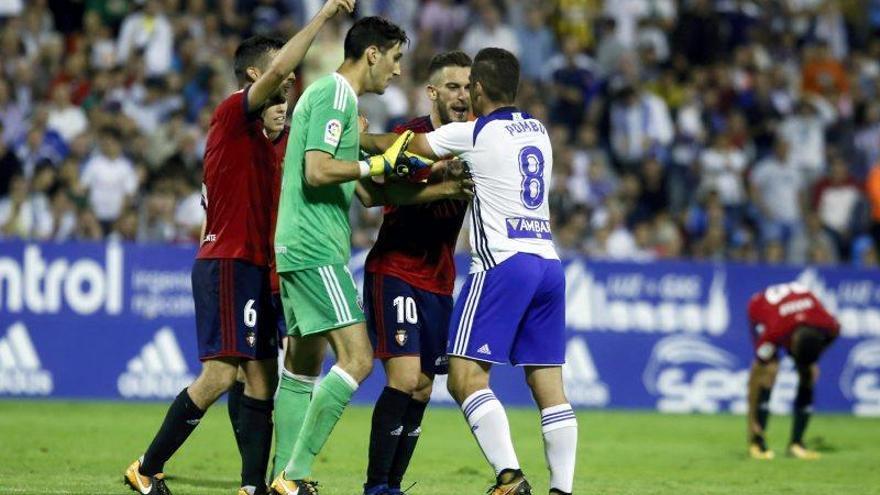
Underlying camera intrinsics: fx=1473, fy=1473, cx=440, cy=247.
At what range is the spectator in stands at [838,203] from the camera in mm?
21750

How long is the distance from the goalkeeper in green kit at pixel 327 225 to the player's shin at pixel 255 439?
0.39 meters

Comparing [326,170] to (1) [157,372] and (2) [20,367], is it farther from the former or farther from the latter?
(2) [20,367]

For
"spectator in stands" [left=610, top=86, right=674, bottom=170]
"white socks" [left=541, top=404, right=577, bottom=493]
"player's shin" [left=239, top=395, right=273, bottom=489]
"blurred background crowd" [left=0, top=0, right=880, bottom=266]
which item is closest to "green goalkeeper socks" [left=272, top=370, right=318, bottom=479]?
"player's shin" [left=239, top=395, right=273, bottom=489]

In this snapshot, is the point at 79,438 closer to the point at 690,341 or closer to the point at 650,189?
the point at 690,341

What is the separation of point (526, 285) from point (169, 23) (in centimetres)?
1345

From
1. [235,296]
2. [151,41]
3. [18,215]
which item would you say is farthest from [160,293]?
[235,296]

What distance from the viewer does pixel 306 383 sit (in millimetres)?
9125

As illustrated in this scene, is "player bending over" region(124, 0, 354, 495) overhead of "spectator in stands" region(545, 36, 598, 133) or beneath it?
beneath

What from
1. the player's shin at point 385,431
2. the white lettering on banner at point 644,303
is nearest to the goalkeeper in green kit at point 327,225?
the player's shin at point 385,431

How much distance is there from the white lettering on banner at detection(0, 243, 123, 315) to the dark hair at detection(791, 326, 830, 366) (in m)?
7.91

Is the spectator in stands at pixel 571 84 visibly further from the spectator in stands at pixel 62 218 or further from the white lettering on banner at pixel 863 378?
the spectator in stands at pixel 62 218

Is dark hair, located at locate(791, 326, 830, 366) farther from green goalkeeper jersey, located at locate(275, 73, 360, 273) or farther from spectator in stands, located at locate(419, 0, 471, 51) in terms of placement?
spectator in stands, located at locate(419, 0, 471, 51)

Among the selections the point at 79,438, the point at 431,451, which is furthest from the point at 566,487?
the point at 79,438

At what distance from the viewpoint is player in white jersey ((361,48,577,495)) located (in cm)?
877
